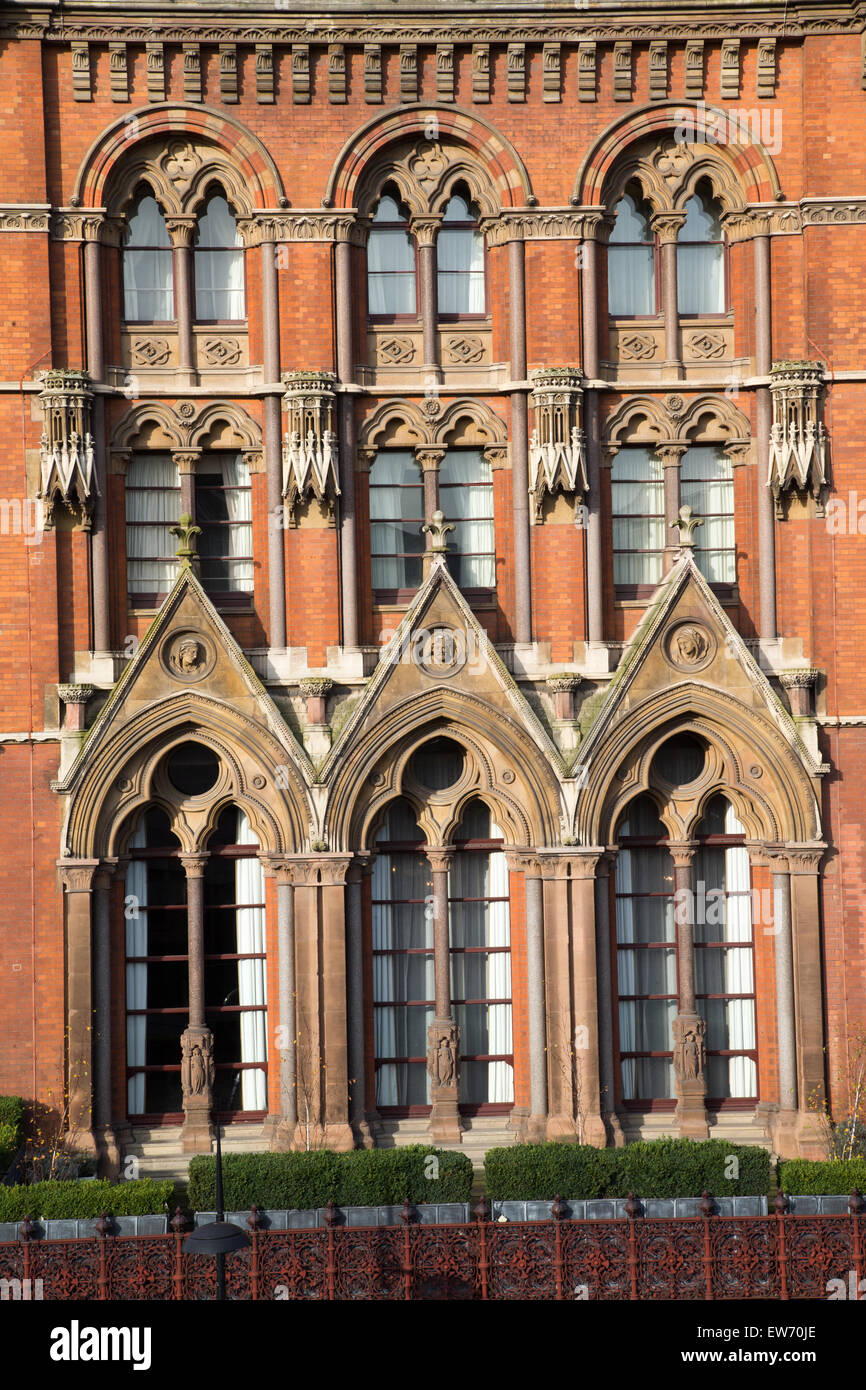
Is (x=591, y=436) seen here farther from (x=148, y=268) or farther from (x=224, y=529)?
(x=148, y=268)

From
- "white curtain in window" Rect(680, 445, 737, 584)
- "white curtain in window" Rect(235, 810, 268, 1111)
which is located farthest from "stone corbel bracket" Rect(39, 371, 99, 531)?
"white curtain in window" Rect(680, 445, 737, 584)

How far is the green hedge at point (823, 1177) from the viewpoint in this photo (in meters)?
19.4

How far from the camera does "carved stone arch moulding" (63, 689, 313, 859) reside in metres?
22.2

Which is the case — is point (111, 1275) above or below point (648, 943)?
below

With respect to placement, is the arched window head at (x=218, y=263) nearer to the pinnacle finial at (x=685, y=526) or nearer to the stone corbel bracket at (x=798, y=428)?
the pinnacle finial at (x=685, y=526)

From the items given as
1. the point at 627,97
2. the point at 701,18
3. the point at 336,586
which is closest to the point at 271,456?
the point at 336,586

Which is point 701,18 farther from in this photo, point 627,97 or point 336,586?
point 336,586

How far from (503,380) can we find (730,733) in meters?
5.70

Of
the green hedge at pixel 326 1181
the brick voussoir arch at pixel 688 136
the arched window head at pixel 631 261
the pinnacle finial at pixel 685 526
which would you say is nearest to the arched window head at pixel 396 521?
the pinnacle finial at pixel 685 526

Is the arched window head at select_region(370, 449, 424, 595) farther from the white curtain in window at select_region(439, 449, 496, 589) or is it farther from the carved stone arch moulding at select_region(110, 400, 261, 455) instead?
the carved stone arch moulding at select_region(110, 400, 261, 455)

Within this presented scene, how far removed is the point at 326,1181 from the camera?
20.2m

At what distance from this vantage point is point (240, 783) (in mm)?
22688

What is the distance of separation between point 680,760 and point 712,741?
63 centimetres

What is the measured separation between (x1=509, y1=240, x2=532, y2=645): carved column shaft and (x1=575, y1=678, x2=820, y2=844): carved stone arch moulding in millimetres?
1917
